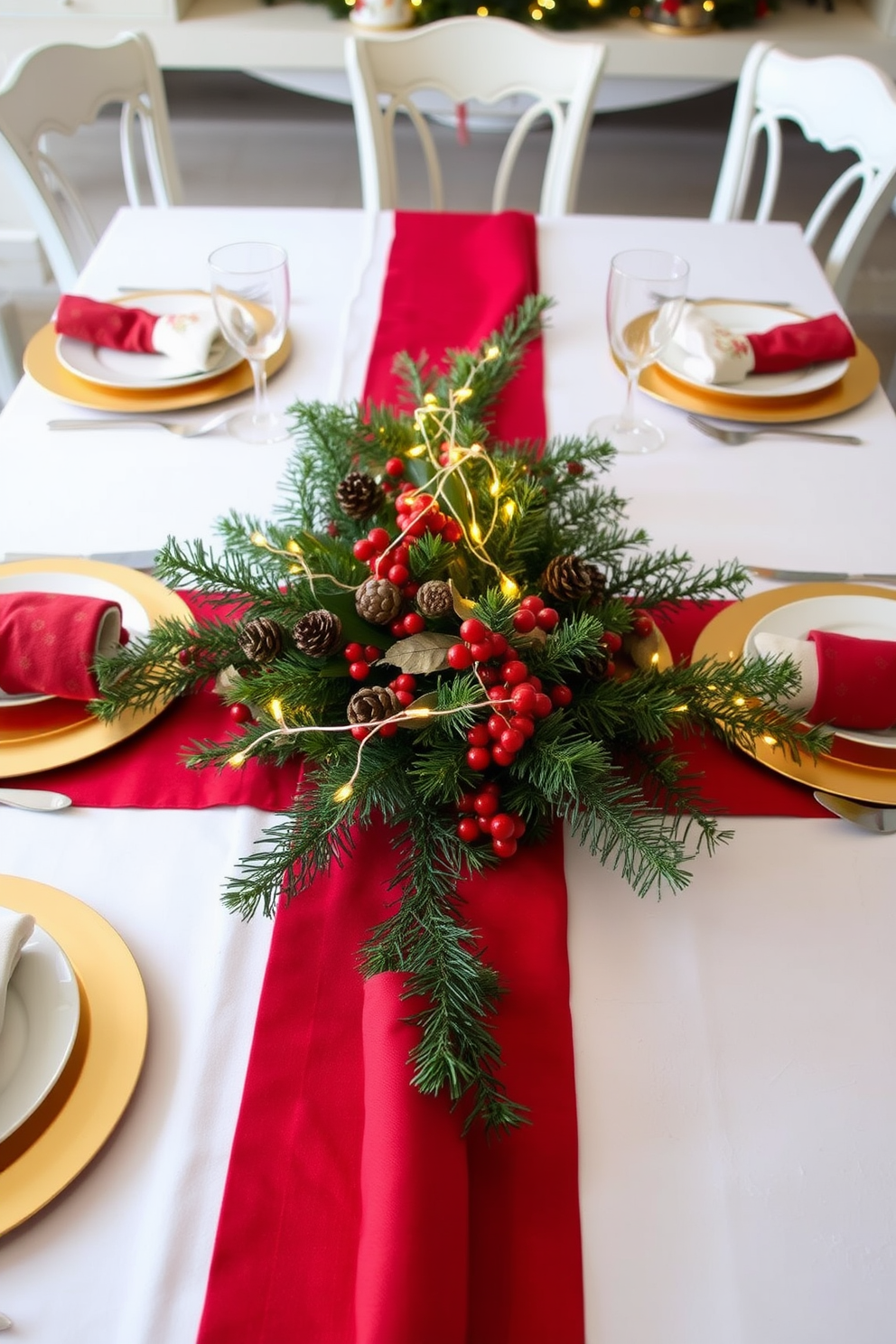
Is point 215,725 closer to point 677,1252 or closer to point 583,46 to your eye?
point 677,1252

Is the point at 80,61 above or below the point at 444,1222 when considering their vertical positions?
above

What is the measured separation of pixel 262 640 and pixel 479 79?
139cm

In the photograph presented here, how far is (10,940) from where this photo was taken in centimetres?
56

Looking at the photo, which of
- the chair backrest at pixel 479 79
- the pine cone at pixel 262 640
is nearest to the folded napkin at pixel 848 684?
the pine cone at pixel 262 640

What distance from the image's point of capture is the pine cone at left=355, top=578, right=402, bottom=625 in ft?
2.10

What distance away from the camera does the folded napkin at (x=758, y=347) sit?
3.59 feet

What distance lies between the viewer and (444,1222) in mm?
483

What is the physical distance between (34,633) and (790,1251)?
0.60 m

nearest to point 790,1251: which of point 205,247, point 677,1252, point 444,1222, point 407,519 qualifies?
point 677,1252

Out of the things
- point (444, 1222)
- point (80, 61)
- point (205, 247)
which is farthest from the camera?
point (80, 61)

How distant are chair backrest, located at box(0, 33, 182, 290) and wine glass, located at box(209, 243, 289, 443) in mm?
658

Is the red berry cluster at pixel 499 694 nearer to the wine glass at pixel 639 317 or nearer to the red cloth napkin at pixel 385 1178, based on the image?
the red cloth napkin at pixel 385 1178

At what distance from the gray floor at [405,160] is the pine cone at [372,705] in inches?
117

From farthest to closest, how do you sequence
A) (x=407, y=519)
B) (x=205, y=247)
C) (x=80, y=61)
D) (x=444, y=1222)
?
1. (x=80, y=61)
2. (x=205, y=247)
3. (x=407, y=519)
4. (x=444, y=1222)
